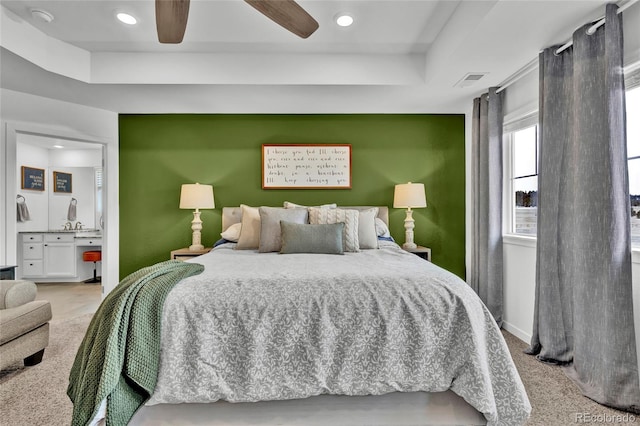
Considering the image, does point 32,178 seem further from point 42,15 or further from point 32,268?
point 42,15

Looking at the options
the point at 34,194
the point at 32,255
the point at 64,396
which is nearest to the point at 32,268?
the point at 32,255

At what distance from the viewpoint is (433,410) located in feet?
5.19

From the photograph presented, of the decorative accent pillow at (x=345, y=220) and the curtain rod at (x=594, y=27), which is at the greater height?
the curtain rod at (x=594, y=27)

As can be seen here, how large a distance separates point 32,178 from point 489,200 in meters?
6.74

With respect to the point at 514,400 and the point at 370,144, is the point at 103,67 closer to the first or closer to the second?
the point at 370,144

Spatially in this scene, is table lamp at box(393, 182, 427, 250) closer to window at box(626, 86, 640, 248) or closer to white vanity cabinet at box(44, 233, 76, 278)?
window at box(626, 86, 640, 248)

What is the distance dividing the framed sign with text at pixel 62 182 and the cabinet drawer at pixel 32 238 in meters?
0.97

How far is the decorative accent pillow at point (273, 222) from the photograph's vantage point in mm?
2881

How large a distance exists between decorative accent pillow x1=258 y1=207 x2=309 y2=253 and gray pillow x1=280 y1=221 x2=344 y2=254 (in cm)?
16

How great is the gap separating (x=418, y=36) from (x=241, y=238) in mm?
2333

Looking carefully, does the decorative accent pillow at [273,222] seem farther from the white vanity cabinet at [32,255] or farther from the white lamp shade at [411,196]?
the white vanity cabinet at [32,255]

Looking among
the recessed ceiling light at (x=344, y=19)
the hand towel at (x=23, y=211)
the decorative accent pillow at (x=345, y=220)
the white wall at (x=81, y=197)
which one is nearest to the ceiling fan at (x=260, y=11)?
the recessed ceiling light at (x=344, y=19)

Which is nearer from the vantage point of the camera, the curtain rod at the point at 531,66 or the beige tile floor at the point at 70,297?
the curtain rod at the point at 531,66

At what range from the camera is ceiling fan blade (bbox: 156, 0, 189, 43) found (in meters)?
1.72
